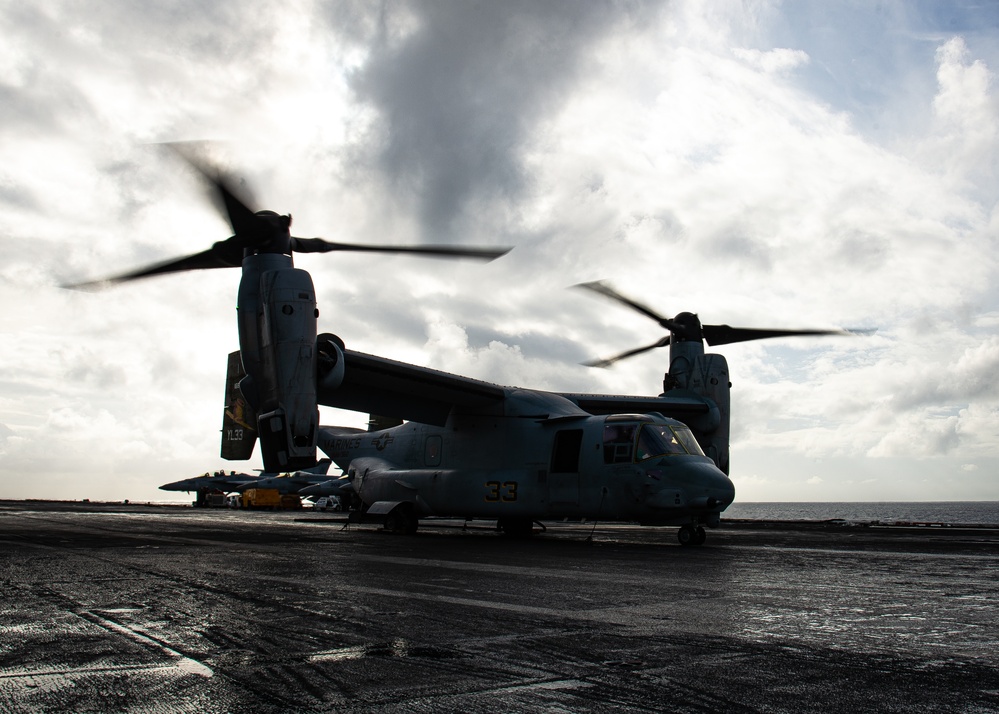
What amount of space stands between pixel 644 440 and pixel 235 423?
42398 millimetres

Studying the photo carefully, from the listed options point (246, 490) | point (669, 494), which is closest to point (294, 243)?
point (669, 494)

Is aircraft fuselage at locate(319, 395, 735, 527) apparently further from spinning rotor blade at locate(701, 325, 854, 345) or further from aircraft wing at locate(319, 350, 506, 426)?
spinning rotor blade at locate(701, 325, 854, 345)

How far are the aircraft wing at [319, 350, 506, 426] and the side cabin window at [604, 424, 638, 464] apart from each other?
355cm

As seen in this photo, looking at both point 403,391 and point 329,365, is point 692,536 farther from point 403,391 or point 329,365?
point 329,365

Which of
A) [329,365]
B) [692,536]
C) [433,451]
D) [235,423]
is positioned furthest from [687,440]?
[235,423]

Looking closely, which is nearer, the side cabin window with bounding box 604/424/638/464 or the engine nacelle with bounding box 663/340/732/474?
the side cabin window with bounding box 604/424/638/464

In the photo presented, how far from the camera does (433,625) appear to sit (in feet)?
17.2

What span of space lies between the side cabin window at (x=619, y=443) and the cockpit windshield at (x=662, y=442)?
192 mm

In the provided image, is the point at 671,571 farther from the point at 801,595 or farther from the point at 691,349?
the point at 691,349

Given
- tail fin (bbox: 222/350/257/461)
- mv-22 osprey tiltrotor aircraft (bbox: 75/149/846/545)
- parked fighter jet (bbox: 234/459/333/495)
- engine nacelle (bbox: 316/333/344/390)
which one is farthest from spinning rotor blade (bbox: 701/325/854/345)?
parked fighter jet (bbox: 234/459/333/495)

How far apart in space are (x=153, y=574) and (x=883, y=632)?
22.4 feet

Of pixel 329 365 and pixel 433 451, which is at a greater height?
pixel 329 365

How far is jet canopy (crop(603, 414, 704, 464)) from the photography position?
53.0ft

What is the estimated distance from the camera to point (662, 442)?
16.2m
